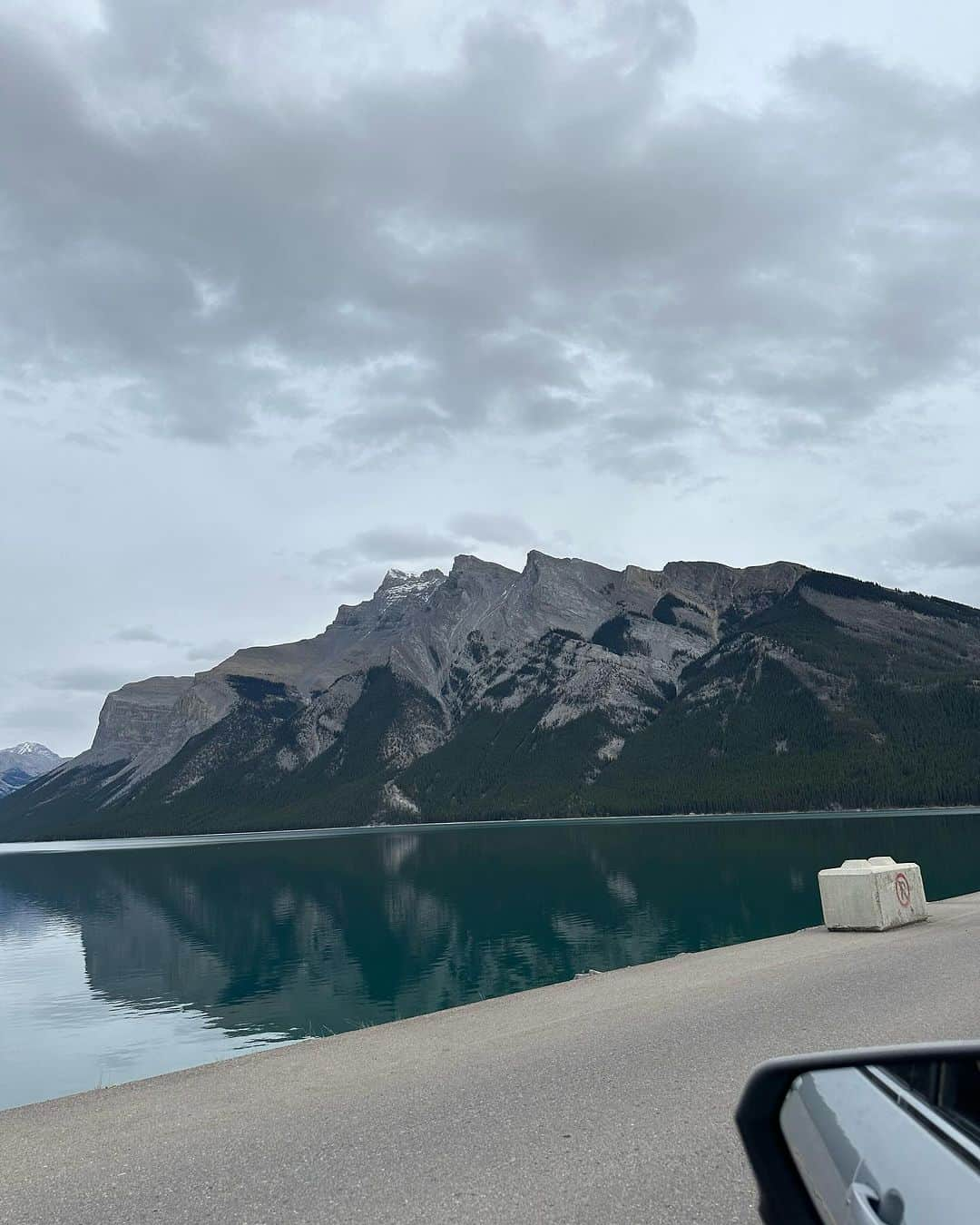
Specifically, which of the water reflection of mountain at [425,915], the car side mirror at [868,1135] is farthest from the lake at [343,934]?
the car side mirror at [868,1135]

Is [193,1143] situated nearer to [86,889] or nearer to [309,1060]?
[309,1060]

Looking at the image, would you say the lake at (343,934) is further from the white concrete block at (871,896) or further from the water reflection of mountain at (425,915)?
the white concrete block at (871,896)

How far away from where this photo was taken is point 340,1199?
8094 mm

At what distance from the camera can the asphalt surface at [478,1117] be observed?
8023 millimetres

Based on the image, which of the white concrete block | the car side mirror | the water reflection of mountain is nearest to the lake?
the water reflection of mountain

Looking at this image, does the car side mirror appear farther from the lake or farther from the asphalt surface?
the lake

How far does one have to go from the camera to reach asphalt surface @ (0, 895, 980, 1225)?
802 cm

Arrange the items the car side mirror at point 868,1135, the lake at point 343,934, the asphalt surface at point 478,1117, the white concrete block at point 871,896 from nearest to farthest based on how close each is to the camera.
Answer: the car side mirror at point 868,1135
the asphalt surface at point 478,1117
the white concrete block at point 871,896
the lake at point 343,934

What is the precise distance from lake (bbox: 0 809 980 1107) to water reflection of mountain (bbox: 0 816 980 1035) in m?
0.32

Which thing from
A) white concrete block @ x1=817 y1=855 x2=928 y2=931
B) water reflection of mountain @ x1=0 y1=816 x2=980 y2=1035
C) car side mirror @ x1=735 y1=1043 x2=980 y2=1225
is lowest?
water reflection of mountain @ x1=0 y1=816 x2=980 y2=1035

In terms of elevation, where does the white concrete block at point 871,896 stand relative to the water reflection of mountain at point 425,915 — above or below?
above

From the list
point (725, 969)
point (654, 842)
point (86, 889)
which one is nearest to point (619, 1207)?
point (725, 969)

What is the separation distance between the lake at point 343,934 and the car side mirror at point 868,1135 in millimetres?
28297

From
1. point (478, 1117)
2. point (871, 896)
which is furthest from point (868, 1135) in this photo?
point (871, 896)
